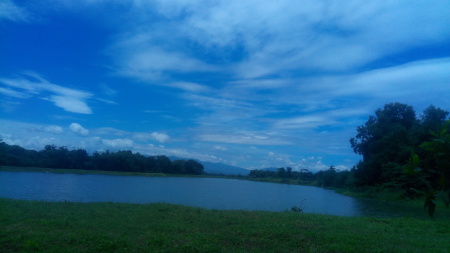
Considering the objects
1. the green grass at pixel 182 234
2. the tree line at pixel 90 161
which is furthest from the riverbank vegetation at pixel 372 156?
the green grass at pixel 182 234

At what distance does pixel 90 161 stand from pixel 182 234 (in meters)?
61.0

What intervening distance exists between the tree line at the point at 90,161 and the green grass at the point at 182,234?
133ft

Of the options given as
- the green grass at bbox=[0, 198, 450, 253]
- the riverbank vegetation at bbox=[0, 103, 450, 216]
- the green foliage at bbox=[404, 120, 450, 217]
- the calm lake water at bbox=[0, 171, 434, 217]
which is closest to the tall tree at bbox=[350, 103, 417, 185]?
the riverbank vegetation at bbox=[0, 103, 450, 216]

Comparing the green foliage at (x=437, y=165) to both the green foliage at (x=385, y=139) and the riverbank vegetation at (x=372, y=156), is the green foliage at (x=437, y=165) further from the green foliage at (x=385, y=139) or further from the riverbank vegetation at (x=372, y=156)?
the green foliage at (x=385, y=139)

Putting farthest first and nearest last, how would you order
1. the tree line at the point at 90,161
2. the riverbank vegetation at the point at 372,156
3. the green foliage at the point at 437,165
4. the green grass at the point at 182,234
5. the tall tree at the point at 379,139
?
the tree line at the point at 90,161 < the tall tree at the point at 379,139 < the riverbank vegetation at the point at 372,156 < the green grass at the point at 182,234 < the green foliage at the point at 437,165

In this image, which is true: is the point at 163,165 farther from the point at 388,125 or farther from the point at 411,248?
the point at 411,248

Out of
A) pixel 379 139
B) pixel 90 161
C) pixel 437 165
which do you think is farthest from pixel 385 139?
pixel 90 161

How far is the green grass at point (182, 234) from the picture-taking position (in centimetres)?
770

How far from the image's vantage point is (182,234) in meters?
9.17

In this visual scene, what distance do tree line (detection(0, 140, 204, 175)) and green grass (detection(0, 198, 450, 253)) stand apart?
40471 mm

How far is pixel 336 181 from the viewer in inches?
2852

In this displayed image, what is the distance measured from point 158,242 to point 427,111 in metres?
46.4

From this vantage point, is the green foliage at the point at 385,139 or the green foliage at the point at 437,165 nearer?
the green foliage at the point at 437,165

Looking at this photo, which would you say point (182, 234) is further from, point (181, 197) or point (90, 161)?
point (90, 161)
